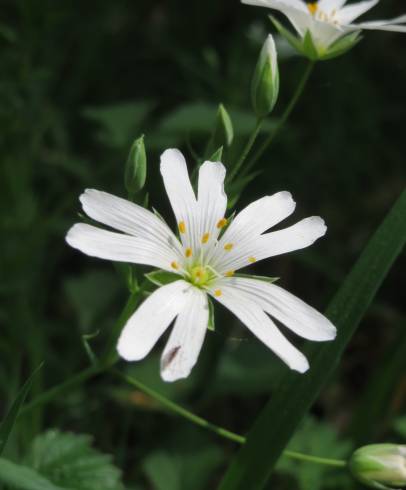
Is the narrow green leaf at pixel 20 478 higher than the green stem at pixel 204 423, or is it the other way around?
the green stem at pixel 204 423

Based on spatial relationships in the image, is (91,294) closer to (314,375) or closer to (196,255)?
(196,255)

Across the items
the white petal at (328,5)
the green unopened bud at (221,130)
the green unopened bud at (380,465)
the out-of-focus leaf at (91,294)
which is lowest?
the out-of-focus leaf at (91,294)

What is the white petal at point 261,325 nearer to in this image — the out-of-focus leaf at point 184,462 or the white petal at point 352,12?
the white petal at point 352,12

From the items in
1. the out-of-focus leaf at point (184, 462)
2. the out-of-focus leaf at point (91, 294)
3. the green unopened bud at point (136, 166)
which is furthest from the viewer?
the out-of-focus leaf at point (91, 294)

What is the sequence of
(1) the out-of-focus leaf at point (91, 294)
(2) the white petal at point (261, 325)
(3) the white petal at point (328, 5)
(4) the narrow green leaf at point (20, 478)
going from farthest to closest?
(1) the out-of-focus leaf at point (91, 294), (3) the white petal at point (328, 5), (2) the white petal at point (261, 325), (4) the narrow green leaf at point (20, 478)

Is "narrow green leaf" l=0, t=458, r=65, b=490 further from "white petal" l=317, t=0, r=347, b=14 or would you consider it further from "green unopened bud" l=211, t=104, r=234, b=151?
"white petal" l=317, t=0, r=347, b=14

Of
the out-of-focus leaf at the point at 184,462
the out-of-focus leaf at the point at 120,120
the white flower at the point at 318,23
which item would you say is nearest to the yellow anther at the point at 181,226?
the white flower at the point at 318,23

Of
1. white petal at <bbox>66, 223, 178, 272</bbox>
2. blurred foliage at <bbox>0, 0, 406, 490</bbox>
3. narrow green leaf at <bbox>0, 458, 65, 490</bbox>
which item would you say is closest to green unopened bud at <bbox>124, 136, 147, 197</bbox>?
white petal at <bbox>66, 223, 178, 272</bbox>

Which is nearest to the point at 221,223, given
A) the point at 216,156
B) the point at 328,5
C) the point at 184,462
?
the point at 216,156

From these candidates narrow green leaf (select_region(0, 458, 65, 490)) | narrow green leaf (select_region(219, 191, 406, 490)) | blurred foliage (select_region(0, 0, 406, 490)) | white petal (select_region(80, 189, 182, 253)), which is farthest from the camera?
blurred foliage (select_region(0, 0, 406, 490))
